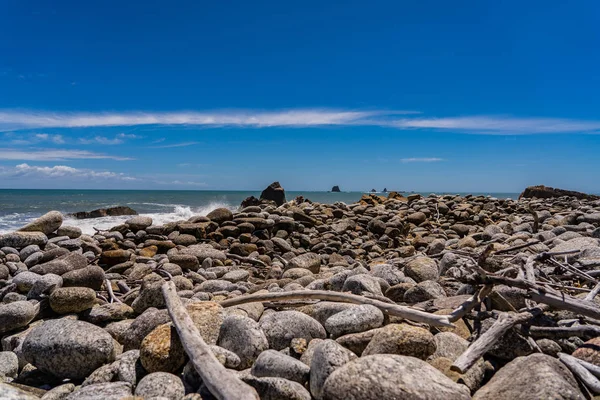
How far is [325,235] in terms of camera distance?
11023 mm

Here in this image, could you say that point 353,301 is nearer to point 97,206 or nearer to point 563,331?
point 563,331

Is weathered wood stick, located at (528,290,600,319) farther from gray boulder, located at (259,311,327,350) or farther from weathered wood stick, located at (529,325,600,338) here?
gray boulder, located at (259,311,327,350)

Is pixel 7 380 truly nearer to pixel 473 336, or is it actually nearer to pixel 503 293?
pixel 473 336

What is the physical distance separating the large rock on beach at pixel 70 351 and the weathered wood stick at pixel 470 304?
8.35 ft

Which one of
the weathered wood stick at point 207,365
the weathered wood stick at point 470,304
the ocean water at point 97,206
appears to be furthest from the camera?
the ocean water at point 97,206

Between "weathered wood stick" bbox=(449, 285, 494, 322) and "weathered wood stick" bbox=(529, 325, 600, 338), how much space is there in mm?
369

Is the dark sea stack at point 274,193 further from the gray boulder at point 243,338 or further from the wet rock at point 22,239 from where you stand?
the gray boulder at point 243,338

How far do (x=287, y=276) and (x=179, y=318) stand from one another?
10.6ft

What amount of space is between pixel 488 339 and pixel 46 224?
934 centimetres

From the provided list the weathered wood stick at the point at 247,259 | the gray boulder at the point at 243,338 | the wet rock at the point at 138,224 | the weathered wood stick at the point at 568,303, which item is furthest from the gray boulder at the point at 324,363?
the wet rock at the point at 138,224

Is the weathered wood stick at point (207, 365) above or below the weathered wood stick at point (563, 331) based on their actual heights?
below

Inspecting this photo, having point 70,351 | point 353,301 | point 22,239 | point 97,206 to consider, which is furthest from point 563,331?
point 97,206

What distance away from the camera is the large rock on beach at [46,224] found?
8.80 meters

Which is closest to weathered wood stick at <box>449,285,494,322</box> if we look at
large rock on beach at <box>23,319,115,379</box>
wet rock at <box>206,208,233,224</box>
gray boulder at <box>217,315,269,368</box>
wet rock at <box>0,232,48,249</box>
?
gray boulder at <box>217,315,269,368</box>
